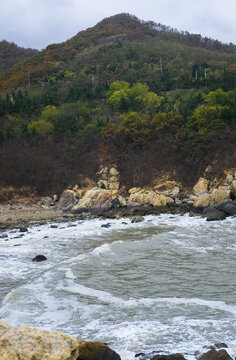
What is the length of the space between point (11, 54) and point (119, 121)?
223 ft

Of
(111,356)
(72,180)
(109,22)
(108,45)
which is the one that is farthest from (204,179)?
(109,22)

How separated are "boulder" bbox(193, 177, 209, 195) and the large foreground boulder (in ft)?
83.4

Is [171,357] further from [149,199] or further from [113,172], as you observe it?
[113,172]

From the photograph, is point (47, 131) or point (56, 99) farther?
point (56, 99)

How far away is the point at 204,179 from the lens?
101 ft

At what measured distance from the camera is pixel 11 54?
9644cm

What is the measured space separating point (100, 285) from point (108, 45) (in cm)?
7765

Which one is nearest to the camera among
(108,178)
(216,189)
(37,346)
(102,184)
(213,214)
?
(37,346)

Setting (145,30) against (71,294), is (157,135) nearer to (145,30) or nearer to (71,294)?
(71,294)

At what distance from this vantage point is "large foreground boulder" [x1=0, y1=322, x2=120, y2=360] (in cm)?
494

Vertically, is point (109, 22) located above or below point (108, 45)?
above

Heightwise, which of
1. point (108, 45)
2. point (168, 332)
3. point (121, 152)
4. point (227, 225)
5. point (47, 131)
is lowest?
point (227, 225)

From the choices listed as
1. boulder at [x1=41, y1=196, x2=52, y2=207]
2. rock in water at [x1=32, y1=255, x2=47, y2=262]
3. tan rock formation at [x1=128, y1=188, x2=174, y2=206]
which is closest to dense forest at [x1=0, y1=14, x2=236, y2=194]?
boulder at [x1=41, y1=196, x2=52, y2=207]

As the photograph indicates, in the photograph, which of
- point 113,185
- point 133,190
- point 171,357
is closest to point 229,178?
point 133,190
